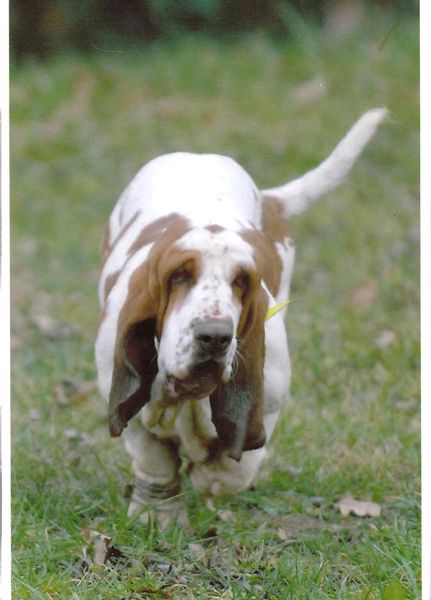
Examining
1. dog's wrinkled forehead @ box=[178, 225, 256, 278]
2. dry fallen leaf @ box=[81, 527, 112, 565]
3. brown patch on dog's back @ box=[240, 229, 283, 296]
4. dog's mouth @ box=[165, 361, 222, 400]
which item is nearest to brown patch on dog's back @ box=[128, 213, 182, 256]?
brown patch on dog's back @ box=[240, 229, 283, 296]

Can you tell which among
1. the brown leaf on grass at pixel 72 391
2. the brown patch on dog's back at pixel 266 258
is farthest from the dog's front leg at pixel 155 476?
the brown leaf on grass at pixel 72 391

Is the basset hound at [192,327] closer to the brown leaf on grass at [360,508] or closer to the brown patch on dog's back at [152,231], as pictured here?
the brown patch on dog's back at [152,231]

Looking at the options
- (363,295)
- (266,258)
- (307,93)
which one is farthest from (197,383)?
(307,93)

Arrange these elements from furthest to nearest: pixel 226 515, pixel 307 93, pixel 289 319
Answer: pixel 307 93
pixel 289 319
pixel 226 515

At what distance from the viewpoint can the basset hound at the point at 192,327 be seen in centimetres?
323

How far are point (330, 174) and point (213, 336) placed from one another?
1798 mm

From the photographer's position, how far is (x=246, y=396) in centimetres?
351

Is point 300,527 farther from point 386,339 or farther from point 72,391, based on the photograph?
point 386,339

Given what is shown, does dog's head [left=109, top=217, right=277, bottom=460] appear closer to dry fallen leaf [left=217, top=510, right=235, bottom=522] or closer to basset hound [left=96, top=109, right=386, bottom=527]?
basset hound [left=96, top=109, right=386, bottom=527]

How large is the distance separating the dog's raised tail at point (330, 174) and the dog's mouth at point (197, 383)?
1.36m

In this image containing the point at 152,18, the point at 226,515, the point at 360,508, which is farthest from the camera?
the point at 152,18

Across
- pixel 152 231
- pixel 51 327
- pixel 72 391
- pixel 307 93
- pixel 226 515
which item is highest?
pixel 152 231

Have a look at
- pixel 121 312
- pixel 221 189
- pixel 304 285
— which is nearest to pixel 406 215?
pixel 304 285

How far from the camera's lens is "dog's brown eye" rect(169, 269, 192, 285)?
324 cm
